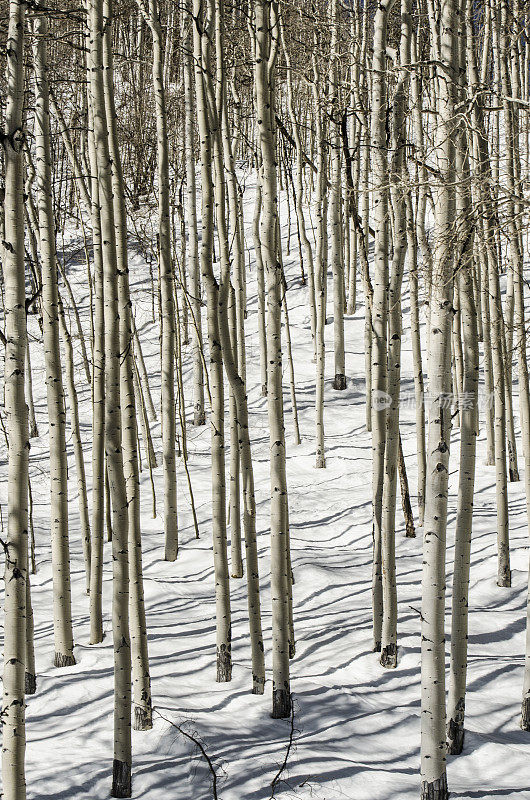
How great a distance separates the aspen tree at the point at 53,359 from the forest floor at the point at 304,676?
0.46 m

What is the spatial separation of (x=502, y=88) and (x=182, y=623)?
578 cm

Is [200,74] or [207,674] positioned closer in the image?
[200,74]

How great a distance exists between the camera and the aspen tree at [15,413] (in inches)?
134

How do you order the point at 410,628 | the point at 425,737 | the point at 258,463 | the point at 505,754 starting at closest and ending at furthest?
the point at 425,737 < the point at 505,754 < the point at 410,628 < the point at 258,463

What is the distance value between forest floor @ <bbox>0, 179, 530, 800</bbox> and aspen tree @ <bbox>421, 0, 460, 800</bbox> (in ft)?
2.20

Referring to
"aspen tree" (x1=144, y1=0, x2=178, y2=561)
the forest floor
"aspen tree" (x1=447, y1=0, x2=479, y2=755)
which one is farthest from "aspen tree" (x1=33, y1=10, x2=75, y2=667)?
"aspen tree" (x1=447, y1=0, x2=479, y2=755)

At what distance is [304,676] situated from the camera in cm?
609

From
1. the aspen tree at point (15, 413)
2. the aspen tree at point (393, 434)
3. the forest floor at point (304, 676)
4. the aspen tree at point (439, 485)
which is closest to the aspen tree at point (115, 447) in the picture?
the forest floor at point (304, 676)

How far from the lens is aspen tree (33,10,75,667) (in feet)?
19.3

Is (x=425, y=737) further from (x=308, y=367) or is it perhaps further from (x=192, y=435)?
(x=308, y=367)

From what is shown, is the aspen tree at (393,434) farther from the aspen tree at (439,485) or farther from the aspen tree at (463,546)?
the aspen tree at (439,485)

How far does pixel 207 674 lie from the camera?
6.09 m

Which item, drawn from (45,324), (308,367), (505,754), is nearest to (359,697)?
(505,754)

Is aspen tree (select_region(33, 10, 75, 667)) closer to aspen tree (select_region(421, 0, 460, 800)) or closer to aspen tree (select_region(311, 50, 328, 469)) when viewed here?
aspen tree (select_region(421, 0, 460, 800))
